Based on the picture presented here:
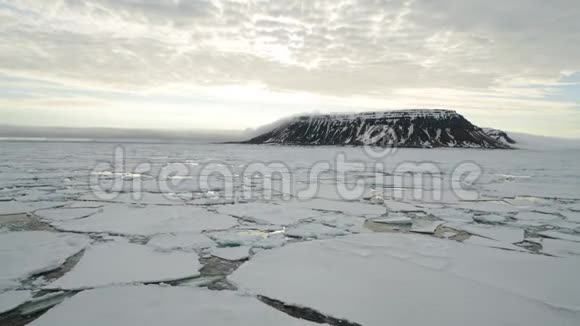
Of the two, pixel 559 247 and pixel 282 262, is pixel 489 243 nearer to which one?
pixel 559 247

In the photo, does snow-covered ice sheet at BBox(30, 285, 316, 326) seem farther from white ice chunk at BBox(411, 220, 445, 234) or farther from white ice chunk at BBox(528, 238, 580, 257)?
white ice chunk at BBox(528, 238, 580, 257)

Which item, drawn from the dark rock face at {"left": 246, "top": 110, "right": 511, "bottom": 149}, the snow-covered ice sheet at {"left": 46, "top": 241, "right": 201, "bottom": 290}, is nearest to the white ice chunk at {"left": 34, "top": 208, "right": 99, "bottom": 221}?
the snow-covered ice sheet at {"left": 46, "top": 241, "right": 201, "bottom": 290}

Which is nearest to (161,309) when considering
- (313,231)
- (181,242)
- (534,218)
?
(181,242)

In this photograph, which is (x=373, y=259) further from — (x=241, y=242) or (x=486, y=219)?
(x=486, y=219)

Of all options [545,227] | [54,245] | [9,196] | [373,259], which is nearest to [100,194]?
[9,196]

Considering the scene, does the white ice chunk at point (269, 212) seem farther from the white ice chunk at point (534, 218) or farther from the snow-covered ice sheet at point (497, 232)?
the white ice chunk at point (534, 218)
